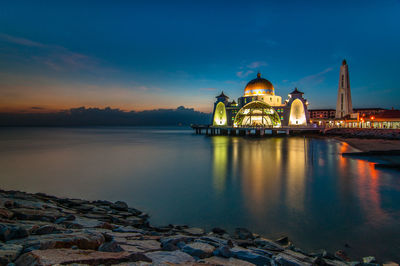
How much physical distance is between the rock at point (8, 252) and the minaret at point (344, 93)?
7491 cm

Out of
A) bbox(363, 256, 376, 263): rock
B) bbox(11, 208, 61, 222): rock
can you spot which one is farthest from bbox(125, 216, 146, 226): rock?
bbox(363, 256, 376, 263): rock

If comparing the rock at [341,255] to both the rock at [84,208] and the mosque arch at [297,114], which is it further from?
the mosque arch at [297,114]

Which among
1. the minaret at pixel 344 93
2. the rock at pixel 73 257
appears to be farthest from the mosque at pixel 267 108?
the rock at pixel 73 257

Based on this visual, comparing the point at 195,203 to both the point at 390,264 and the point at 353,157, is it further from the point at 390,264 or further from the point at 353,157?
the point at 353,157

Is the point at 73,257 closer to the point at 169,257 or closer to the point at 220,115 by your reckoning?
the point at 169,257

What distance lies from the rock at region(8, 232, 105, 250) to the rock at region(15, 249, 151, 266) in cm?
19

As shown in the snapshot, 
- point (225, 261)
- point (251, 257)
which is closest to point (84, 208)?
point (225, 261)

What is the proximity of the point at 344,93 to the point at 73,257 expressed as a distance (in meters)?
74.8

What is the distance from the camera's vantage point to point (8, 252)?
8.82 ft

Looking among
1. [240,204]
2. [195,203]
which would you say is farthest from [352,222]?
[195,203]

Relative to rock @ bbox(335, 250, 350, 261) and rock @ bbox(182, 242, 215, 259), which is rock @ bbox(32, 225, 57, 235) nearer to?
rock @ bbox(182, 242, 215, 259)

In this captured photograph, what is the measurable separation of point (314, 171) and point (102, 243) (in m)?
14.3

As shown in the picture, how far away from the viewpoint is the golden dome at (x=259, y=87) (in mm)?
61125

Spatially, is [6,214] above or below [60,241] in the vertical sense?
below
